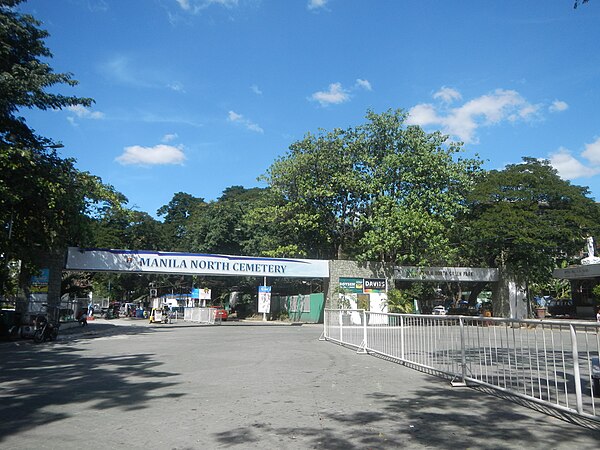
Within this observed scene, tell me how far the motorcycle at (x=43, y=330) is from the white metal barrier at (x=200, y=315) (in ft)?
58.0

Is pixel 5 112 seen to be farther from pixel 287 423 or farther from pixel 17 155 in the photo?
pixel 287 423

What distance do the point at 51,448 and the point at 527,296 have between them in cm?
3617

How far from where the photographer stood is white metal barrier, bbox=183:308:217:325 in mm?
36312

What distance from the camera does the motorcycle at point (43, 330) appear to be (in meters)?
17.1

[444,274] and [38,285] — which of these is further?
[444,274]

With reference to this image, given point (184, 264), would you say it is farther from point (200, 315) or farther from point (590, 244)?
point (590, 244)

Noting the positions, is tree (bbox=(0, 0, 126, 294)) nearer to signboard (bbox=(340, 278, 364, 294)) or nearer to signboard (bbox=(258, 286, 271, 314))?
signboard (bbox=(258, 286, 271, 314))

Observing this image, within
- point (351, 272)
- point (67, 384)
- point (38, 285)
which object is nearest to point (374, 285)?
point (351, 272)

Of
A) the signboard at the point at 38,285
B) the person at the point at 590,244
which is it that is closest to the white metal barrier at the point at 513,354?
the signboard at the point at 38,285

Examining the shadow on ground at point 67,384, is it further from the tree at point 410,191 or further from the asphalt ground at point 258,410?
the tree at point 410,191

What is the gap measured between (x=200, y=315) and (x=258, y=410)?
3310 centimetres

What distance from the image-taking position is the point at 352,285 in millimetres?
31844

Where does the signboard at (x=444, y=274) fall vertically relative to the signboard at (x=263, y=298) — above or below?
above

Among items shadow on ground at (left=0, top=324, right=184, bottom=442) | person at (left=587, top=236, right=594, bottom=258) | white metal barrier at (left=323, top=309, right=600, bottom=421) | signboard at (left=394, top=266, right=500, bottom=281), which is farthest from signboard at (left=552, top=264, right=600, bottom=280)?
shadow on ground at (left=0, top=324, right=184, bottom=442)
